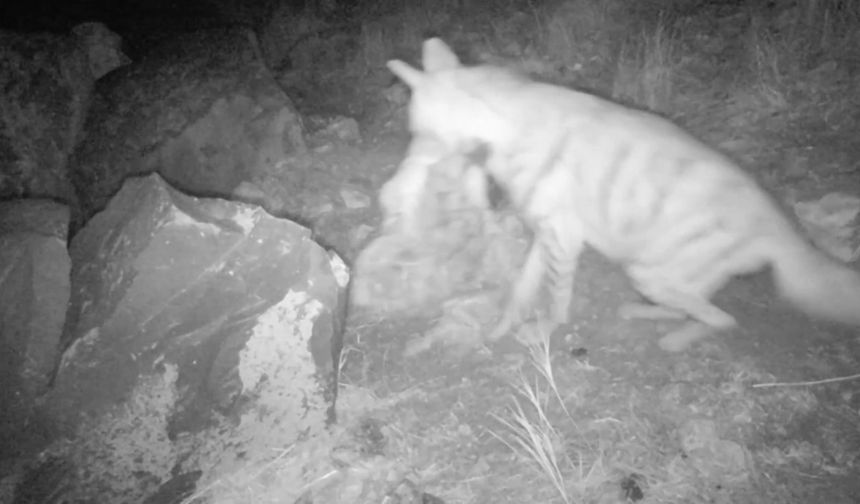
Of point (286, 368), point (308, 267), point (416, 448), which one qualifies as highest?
point (308, 267)

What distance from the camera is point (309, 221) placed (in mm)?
4062

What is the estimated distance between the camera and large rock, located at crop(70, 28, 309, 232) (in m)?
3.87

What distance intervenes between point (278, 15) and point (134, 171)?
3371 mm

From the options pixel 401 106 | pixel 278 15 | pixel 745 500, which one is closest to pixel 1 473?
pixel 745 500

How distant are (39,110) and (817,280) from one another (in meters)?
4.60

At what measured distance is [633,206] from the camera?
9.35 ft

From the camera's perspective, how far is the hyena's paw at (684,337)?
2793mm

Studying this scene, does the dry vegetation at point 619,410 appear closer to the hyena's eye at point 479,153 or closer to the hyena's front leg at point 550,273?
the hyena's front leg at point 550,273

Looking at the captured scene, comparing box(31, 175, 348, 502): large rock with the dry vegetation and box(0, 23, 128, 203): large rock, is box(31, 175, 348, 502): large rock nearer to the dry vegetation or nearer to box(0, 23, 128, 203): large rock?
the dry vegetation

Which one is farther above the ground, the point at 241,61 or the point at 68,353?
the point at 241,61

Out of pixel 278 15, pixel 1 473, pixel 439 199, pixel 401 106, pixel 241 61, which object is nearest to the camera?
pixel 1 473

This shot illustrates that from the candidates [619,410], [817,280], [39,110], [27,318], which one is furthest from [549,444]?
[39,110]

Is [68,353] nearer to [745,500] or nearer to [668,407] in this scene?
[668,407]

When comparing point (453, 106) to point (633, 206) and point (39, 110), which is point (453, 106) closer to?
point (633, 206)
